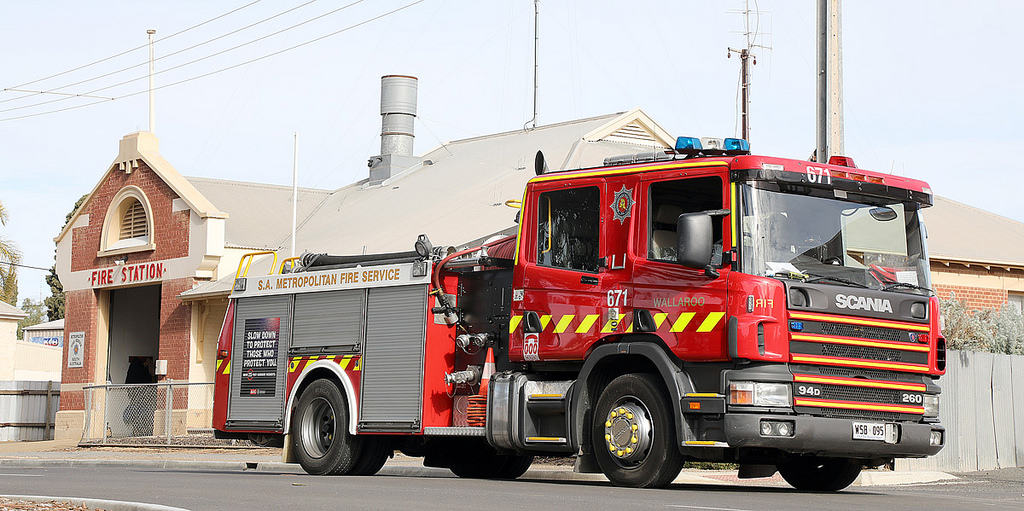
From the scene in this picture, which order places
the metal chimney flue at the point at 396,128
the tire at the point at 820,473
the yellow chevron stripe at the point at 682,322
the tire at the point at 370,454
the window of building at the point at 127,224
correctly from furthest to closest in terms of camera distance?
the metal chimney flue at the point at 396,128, the window of building at the point at 127,224, the tire at the point at 370,454, the tire at the point at 820,473, the yellow chevron stripe at the point at 682,322

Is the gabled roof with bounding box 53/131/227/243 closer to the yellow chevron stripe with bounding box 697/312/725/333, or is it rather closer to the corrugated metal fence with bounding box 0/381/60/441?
the corrugated metal fence with bounding box 0/381/60/441

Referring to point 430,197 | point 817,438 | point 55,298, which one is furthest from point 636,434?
point 55,298

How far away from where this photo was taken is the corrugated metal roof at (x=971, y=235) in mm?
26891

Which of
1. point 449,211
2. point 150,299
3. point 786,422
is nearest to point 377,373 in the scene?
point 786,422

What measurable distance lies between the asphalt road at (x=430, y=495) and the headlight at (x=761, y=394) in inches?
31.1

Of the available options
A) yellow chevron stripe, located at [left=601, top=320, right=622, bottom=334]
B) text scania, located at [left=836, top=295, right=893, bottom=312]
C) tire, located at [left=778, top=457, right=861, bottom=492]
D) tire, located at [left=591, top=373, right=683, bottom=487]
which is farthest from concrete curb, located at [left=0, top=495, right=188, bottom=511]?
tire, located at [left=778, top=457, right=861, bottom=492]

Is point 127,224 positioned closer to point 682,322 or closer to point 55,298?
point 682,322

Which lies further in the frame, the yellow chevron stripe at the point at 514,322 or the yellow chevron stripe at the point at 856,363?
the yellow chevron stripe at the point at 514,322

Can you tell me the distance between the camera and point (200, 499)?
420 inches

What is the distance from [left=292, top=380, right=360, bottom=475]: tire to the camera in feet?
47.6

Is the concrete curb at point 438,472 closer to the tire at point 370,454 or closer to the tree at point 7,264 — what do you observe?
the tire at point 370,454

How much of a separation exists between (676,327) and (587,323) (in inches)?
41.6

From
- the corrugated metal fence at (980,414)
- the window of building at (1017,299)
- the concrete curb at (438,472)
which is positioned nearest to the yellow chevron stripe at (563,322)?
the concrete curb at (438,472)

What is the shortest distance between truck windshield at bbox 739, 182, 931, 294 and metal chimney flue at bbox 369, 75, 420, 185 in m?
28.3
